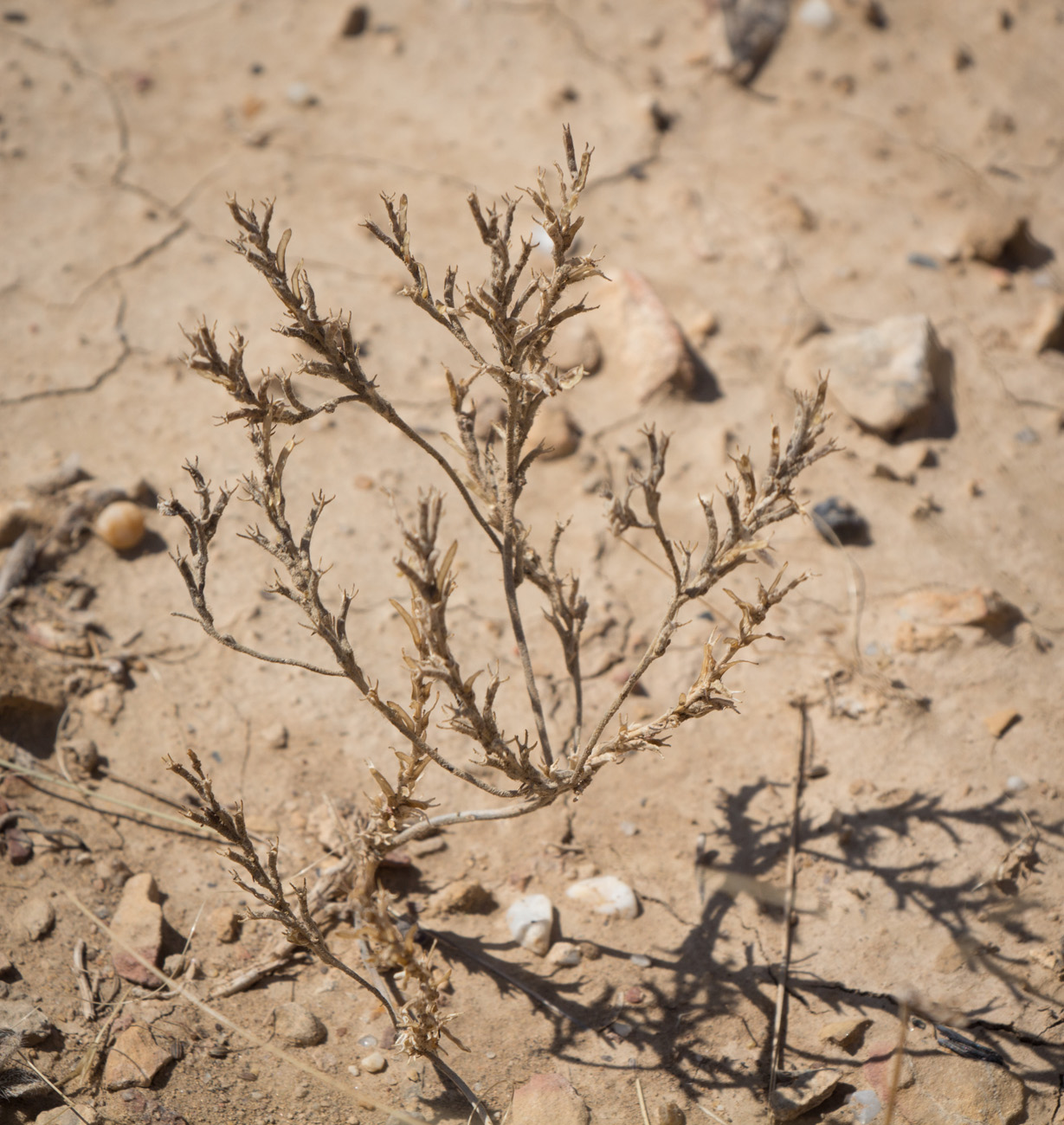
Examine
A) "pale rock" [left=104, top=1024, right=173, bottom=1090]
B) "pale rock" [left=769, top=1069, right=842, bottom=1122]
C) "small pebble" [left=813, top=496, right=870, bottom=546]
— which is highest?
"small pebble" [left=813, top=496, right=870, bottom=546]

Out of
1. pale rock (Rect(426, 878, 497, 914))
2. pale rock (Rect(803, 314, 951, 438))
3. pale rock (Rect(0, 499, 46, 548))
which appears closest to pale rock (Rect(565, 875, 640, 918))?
pale rock (Rect(426, 878, 497, 914))

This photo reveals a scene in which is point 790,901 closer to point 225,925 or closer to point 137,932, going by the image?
point 225,925

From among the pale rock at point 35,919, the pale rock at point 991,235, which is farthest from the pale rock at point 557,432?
the pale rock at point 35,919

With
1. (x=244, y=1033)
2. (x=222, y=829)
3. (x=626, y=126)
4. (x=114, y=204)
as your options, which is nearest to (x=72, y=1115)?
(x=244, y=1033)

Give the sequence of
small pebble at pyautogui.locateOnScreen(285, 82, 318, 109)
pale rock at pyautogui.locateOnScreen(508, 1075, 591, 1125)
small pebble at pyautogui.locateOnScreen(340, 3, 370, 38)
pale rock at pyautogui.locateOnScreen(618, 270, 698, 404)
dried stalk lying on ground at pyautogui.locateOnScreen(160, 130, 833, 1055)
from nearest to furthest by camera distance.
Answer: dried stalk lying on ground at pyautogui.locateOnScreen(160, 130, 833, 1055)
pale rock at pyautogui.locateOnScreen(508, 1075, 591, 1125)
pale rock at pyautogui.locateOnScreen(618, 270, 698, 404)
small pebble at pyautogui.locateOnScreen(285, 82, 318, 109)
small pebble at pyautogui.locateOnScreen(340, 3, 370, 38)

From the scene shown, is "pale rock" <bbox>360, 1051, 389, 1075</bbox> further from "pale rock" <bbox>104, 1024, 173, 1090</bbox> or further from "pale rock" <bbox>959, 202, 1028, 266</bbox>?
"pale rock" <bbox>959, 202, 1028, 266</bbox>

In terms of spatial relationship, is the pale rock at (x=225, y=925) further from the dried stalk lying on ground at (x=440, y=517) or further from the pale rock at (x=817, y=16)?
the pale rock at (x=817, y=16)

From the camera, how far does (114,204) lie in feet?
11.3

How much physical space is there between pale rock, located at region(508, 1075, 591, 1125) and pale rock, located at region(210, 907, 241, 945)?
2.43 feet

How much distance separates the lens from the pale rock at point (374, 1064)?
5.88 ft

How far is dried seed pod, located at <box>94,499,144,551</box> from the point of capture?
2.58 metres

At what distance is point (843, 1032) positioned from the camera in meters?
1.84

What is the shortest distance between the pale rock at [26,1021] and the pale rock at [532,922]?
0.99m

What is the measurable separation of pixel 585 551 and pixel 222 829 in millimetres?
1472
